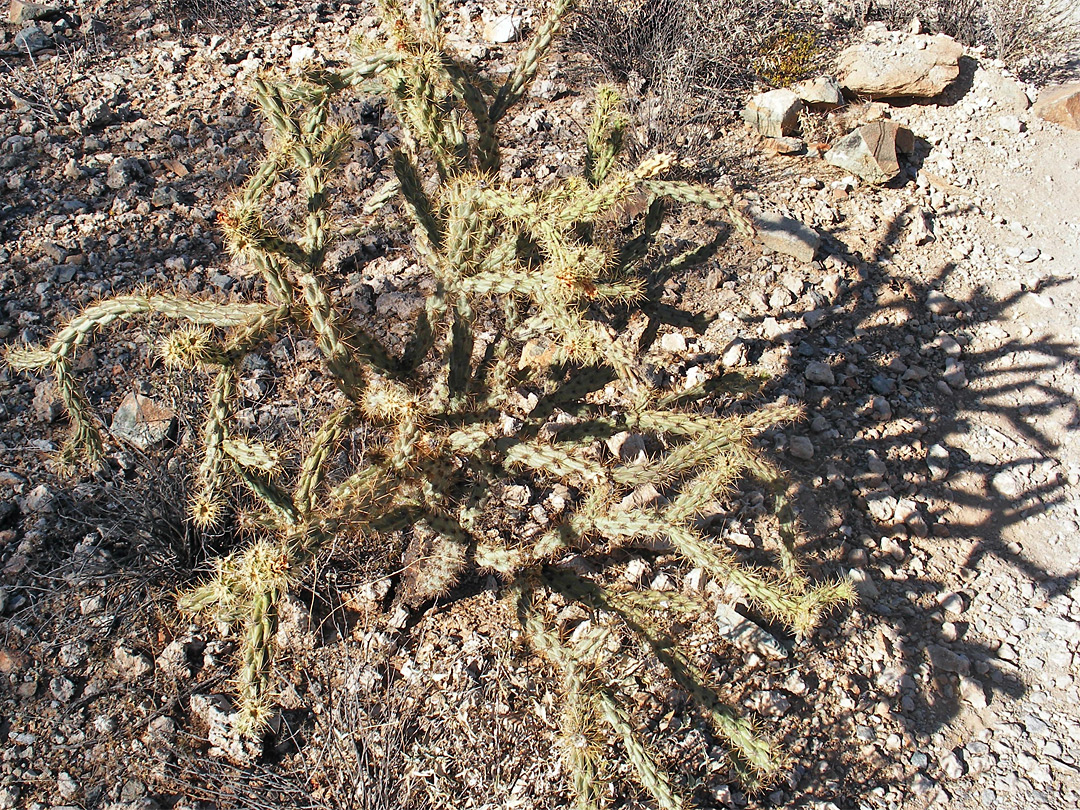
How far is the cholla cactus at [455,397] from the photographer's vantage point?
2.14 m

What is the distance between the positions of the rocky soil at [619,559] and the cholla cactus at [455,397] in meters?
0.38

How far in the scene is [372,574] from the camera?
10.3ft

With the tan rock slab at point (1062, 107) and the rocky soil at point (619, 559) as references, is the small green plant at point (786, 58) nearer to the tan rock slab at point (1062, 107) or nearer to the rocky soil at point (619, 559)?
the rocky soil at point (619, 559)

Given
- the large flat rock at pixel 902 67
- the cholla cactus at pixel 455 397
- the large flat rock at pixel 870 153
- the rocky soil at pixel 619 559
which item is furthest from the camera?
the large flat rock at pixel 902 67

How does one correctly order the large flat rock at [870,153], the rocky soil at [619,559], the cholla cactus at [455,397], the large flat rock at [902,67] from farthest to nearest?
the large flat rock at [902,67] → the large flat rock at [870,153] → the rocky soil at [619,559] → the cholla cactus at [455,397]

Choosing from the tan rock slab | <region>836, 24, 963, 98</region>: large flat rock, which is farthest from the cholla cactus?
the tan rock slab

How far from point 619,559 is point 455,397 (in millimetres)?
1095

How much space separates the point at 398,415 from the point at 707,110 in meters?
3.67

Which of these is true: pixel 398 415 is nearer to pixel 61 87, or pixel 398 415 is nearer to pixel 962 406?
pixel 962 406

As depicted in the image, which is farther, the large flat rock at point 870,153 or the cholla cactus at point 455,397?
the large flat rock at point 870,153

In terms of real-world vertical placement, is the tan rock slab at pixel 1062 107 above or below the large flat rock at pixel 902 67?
below

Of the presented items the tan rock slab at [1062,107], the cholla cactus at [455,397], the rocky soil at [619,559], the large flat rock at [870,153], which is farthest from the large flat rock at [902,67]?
the cholla cactus at [455,397]

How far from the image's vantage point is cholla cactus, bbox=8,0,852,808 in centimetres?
214

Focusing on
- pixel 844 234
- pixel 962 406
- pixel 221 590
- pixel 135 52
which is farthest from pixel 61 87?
pixel 962 406
